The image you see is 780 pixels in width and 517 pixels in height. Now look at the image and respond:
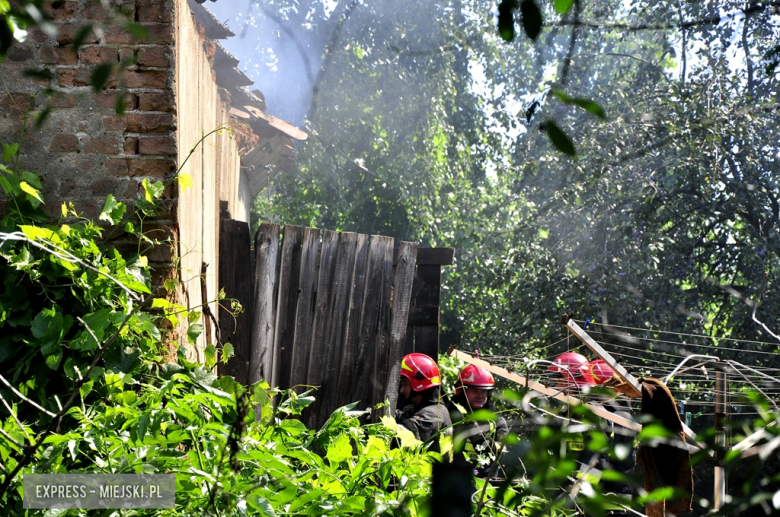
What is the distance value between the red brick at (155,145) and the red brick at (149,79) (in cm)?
20

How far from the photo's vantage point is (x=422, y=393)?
18.5 feet

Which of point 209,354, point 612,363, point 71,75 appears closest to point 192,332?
point 209,354

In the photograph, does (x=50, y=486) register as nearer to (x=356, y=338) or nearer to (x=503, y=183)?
(x=356, y=338)

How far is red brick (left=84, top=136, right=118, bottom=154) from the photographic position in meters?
2.77

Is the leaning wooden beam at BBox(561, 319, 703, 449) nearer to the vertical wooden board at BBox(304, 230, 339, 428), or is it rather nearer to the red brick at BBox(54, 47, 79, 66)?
the vertical wooden board at BBox(304, 230, 339, 428)

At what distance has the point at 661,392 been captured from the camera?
3.55 m

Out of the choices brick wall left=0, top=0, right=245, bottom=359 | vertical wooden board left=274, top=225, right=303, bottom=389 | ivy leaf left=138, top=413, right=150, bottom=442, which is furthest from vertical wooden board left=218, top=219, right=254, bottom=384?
ivy leaf left=138, top=413, right=150, bottom=442

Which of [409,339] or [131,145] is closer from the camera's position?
[131,145]

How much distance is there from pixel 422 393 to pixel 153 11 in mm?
3723

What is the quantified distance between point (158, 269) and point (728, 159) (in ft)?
26.4

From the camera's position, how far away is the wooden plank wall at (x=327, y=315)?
13.4 ft

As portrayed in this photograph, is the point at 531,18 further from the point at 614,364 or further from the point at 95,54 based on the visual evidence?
the point at 614,364

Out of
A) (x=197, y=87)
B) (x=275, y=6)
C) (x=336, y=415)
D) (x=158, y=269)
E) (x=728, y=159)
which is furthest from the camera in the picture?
(x=275, y=6)

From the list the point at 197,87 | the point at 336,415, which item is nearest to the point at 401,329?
the point at 197,87
